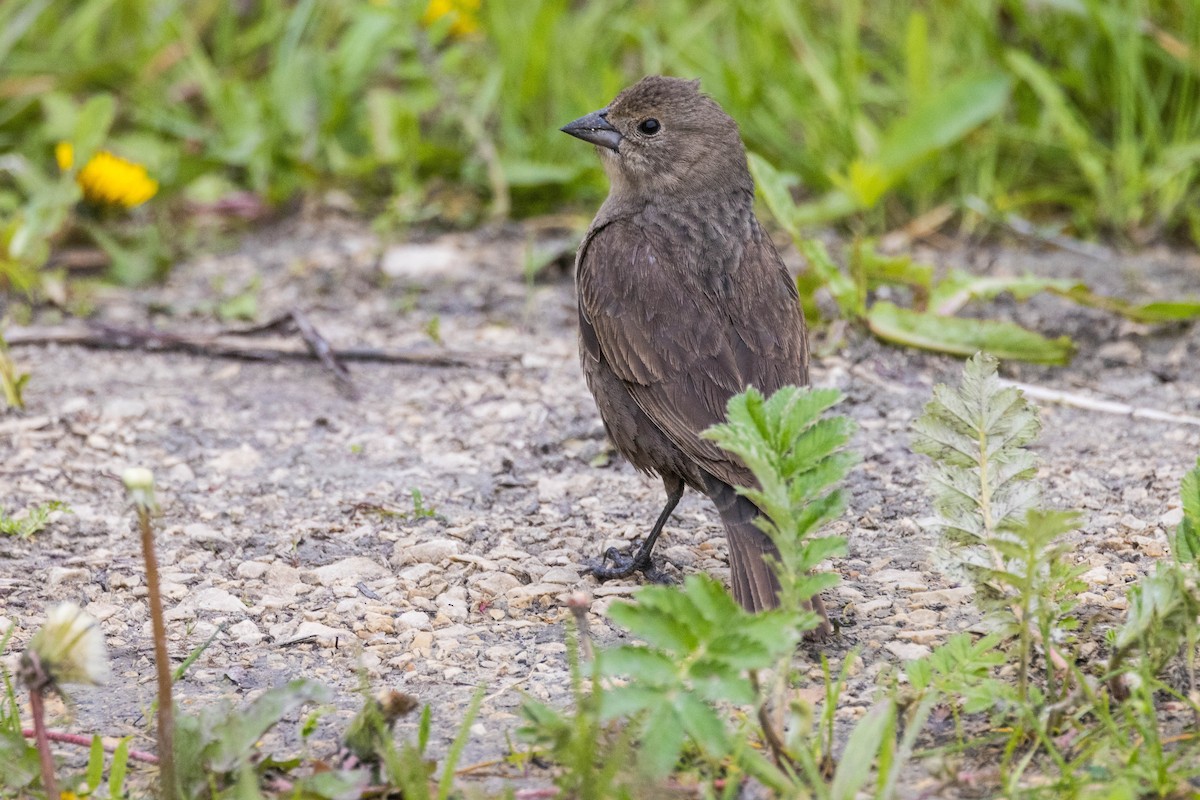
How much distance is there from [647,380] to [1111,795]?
191 centimetres

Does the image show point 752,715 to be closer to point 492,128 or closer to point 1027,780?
point 1027,780

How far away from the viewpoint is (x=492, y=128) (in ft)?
22.9

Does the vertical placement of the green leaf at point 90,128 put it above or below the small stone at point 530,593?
above

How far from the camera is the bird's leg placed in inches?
145

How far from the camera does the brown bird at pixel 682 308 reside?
3703 mm

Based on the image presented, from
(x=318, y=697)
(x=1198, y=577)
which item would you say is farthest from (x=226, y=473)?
(x=1198, y=577)

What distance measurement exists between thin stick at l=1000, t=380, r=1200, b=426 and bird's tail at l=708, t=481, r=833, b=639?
4.79ft

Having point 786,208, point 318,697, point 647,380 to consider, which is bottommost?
point 318,697

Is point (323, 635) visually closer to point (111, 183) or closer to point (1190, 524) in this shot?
point (1190, 524)

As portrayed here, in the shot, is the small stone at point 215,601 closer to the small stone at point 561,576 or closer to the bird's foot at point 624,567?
the small stone at point 561,576

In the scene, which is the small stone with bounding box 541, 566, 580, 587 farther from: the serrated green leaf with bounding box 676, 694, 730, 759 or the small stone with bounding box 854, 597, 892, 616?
the serrated green leaf with bounding box 676, 694, 730, 759

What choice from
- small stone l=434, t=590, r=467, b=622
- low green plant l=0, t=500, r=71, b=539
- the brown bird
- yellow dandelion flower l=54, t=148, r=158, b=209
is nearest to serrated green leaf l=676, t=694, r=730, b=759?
the brown bird

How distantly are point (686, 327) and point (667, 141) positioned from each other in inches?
40.1

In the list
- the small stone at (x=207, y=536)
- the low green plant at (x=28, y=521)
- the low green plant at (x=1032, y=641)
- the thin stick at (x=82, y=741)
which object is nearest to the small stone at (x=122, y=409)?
the low green plant at (x=28, y=521)
